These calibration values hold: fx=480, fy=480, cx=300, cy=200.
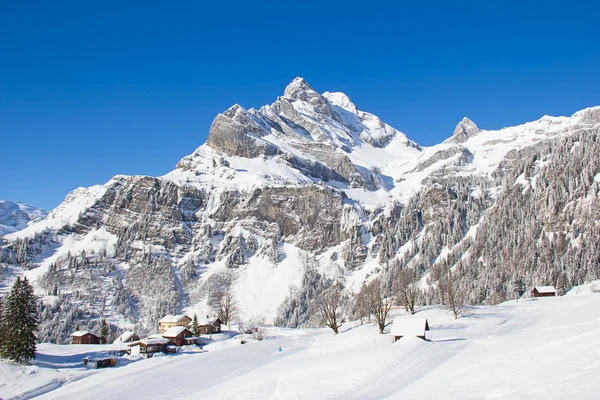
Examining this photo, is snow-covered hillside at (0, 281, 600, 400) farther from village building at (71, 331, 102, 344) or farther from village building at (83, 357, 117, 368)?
village building at (71, 331, 102, 344)

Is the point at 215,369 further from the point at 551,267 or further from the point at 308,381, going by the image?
the point at 551,267

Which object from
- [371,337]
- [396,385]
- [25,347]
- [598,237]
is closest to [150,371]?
[25,347]

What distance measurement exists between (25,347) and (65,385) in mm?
13605

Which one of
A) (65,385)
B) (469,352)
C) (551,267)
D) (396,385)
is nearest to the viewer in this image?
(396,385)

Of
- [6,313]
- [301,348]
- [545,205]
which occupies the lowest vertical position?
[301,348]

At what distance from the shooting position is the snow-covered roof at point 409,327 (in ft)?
187

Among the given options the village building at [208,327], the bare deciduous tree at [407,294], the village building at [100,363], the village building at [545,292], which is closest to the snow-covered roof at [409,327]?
the bare deciduous tree at [407,294]

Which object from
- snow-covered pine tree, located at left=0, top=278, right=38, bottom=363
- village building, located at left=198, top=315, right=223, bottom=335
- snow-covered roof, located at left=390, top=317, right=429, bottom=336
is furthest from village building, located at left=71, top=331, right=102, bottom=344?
snow-covered roof, located at left=390, top=317, right=429, bottom=336

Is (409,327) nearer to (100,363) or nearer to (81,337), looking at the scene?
(100,363)

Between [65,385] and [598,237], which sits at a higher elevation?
[598,237]

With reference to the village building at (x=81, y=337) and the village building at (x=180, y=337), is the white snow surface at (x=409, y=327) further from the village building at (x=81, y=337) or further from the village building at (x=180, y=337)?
the village building at (x=81, y=337)

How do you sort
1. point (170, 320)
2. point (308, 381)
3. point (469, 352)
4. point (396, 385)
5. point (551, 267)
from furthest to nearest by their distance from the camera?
point (551, 267) → point (170, 320) → point (469, 352) → point (308, 381) → point (396, 385)

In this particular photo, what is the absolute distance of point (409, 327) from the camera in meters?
58.2

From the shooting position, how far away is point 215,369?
2096 inches
